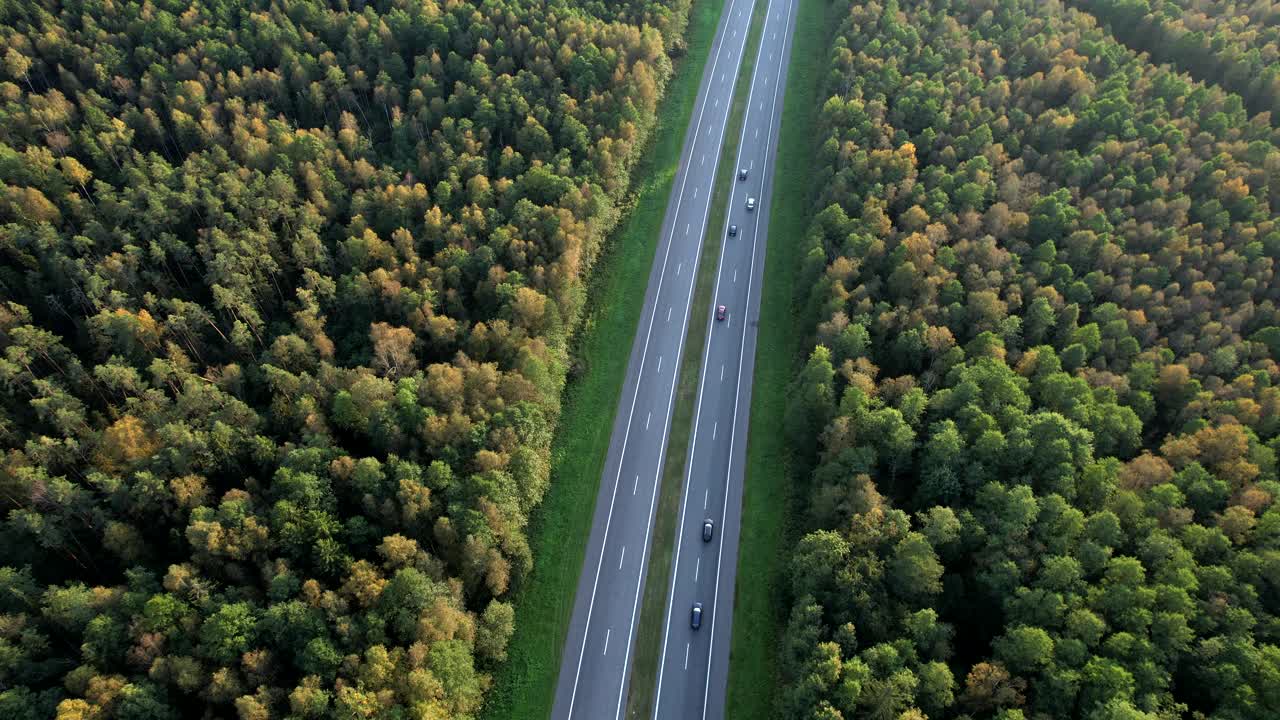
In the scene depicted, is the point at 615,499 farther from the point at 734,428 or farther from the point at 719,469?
the point at 734,428

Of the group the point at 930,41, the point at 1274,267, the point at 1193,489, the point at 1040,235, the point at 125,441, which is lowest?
the point at 125,441

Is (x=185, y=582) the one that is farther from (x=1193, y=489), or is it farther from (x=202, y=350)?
(x=1193, y=489)

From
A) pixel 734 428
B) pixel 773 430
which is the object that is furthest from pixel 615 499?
pixel 773 430

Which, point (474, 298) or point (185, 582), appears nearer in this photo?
point (185, 582)

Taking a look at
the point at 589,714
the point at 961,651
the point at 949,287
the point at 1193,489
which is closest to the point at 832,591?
the point at 961,651

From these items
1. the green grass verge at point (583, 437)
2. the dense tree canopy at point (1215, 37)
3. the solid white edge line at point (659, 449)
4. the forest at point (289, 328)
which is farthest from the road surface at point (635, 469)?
the dense tree canopy at point (1215, 37)

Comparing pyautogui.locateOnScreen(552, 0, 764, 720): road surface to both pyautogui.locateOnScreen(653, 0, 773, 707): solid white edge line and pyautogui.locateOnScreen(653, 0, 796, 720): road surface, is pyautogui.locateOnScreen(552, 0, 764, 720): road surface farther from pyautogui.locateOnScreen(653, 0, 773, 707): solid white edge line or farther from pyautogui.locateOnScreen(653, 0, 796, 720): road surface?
pyautogui.locateOnScreen(653, 0, 796, 720): road surface
